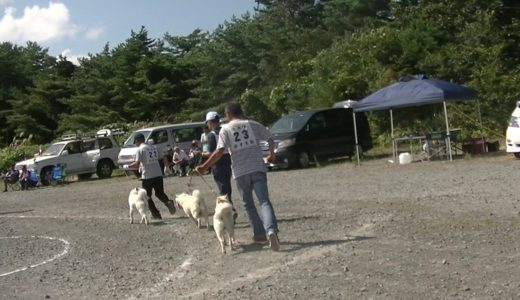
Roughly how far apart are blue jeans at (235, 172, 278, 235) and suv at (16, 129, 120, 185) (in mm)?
21587

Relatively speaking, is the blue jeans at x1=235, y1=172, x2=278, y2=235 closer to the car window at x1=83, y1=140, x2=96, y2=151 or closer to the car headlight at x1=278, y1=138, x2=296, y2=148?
the car headlight at x1=278, y1=138, x2=296, y2=148

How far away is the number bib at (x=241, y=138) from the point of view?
848cm

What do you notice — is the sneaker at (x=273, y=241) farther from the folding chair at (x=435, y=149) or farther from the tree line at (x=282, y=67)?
the tree line at (x=282, y=67)

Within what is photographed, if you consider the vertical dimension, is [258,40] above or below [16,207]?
above

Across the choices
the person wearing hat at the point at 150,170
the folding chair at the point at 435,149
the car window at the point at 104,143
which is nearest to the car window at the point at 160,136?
the car window at the point at 104,143

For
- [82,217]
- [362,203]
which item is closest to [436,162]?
[362,203]

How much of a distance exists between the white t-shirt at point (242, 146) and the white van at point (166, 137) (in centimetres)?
1807

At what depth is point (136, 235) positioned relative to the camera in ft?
36.0

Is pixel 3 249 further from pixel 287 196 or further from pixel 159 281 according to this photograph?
Answer: pixel 287 196

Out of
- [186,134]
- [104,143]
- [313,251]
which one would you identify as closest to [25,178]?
[104,143]

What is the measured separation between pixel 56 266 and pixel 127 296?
7.76ft

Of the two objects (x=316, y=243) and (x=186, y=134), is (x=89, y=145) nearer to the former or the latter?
(x=186, y=134)

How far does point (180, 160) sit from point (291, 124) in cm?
443

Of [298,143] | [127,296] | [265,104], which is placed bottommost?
[127,296]
